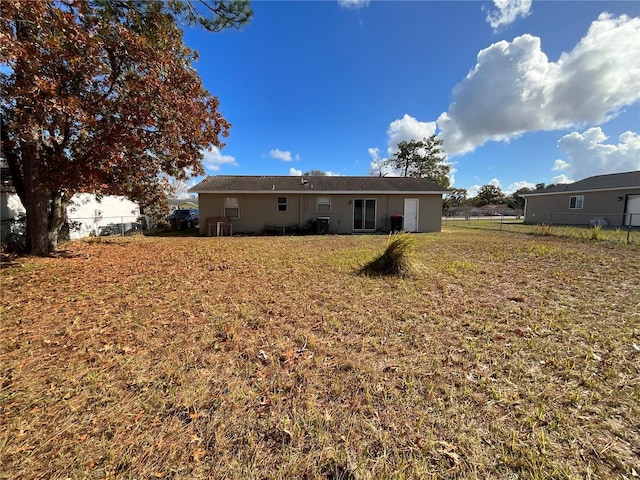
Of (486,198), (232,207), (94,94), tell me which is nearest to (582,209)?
(232,207)

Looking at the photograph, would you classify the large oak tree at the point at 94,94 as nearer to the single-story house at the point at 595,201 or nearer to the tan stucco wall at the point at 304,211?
the tan stucco wall at the point at 304,211

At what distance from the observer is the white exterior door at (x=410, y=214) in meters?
16.0

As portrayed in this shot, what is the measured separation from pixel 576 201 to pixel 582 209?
0.98 m

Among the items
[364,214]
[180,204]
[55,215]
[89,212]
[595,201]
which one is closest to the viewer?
[55,215]

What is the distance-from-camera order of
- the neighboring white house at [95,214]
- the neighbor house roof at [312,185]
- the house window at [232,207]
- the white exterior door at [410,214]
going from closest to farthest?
the neighboring white house at [95,214] < the neighbor house roof at [312,185] < the house window at [232,207] < the white exterior door at [410,214]

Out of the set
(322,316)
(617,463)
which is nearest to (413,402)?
(617,463)

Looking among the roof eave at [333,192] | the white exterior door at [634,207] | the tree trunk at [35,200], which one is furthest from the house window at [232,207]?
the white exterior door at [634,207]

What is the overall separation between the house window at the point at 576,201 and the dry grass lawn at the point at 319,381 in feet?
78.6

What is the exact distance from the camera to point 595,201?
69.0 ft

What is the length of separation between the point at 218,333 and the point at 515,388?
3221 mm

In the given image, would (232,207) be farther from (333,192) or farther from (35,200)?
(35,200)

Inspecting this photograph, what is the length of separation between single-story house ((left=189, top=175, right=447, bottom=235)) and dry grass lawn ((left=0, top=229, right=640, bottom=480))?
33.4 ft

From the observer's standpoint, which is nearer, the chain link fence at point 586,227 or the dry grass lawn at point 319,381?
the dry grass lawn at point 319,381

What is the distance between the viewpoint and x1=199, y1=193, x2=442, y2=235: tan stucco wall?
49.5 feet
